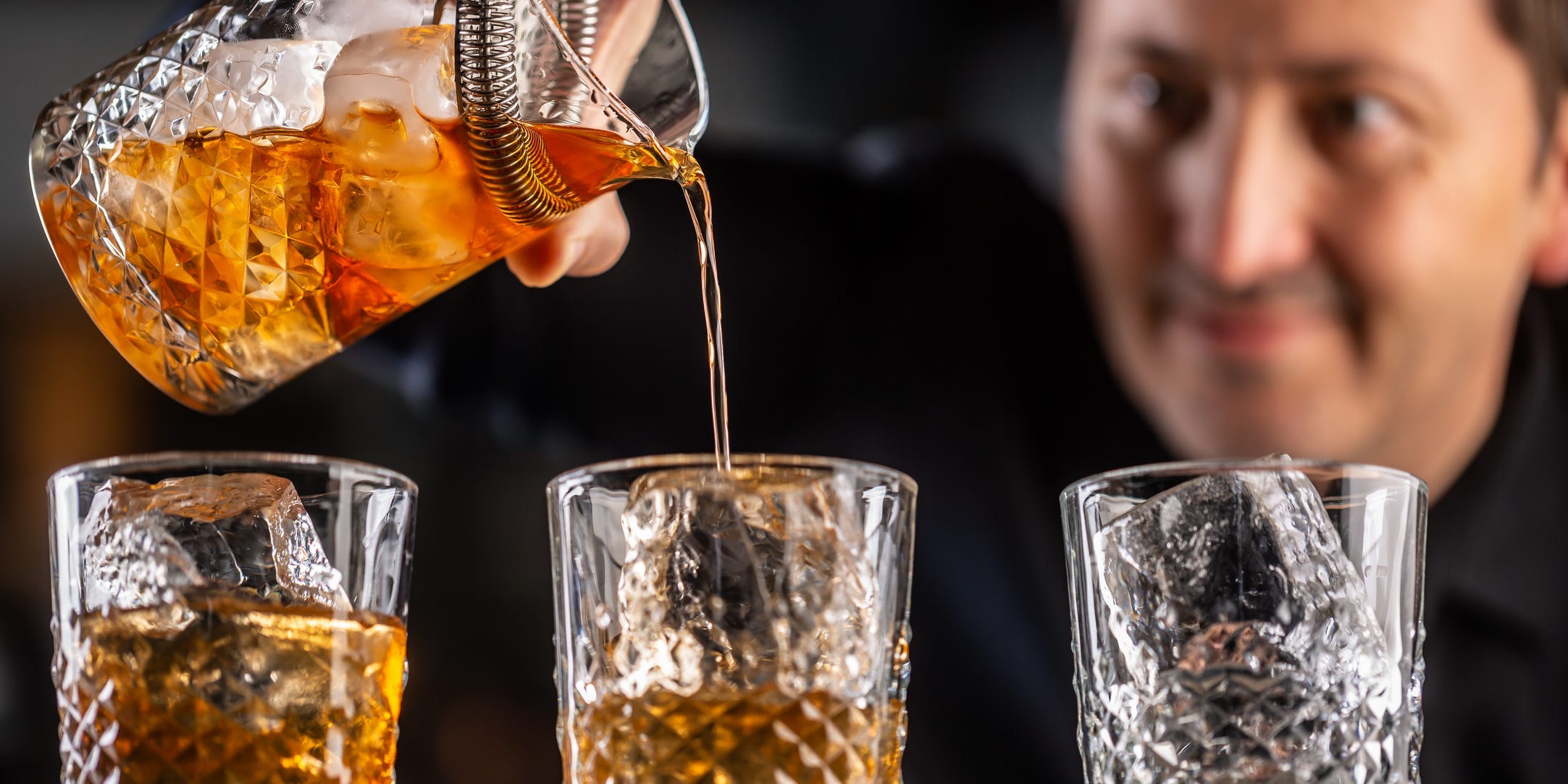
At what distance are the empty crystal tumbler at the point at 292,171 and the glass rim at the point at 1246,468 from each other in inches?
12.1

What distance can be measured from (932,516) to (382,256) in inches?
60.7

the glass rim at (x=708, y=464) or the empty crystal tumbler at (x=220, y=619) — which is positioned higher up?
the glass rim at (x=708, y=464)

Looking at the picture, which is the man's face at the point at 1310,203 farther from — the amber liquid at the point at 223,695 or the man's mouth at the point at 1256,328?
the amber liquid at the point at 223,695

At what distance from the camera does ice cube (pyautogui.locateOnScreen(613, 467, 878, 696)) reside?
750mm

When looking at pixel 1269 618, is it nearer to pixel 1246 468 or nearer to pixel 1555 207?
pixel 1246 468

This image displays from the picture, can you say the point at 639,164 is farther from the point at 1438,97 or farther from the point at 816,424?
the point at 816,424

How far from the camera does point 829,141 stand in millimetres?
4582

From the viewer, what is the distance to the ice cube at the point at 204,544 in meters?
0.79

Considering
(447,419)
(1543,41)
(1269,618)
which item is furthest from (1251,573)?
(447,419)

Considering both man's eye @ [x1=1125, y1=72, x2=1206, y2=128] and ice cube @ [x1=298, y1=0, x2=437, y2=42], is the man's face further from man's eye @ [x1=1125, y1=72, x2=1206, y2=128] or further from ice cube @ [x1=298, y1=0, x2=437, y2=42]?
ice cube @ [x1=298, y1=0, x2=437, y2=42]

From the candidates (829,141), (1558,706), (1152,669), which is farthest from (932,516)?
(829,141)

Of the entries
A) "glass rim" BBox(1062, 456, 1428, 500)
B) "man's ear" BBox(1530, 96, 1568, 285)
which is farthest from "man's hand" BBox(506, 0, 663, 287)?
"man's ear" BBox(1530, 96, 1568, 285)

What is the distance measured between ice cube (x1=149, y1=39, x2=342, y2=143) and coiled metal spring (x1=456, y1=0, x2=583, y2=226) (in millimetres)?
110

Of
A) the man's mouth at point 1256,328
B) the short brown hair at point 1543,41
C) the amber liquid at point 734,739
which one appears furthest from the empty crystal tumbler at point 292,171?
the short brown hair at point 1543,41
